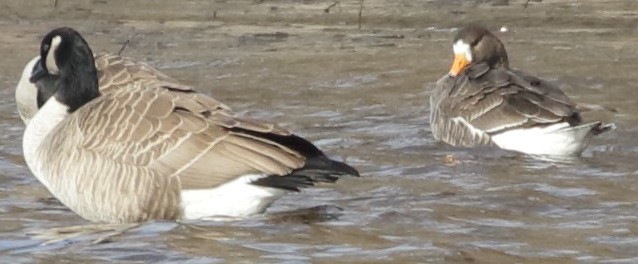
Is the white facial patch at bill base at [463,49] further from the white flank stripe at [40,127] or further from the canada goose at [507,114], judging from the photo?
the white flank stripe at [40,127]

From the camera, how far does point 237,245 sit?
25.8 ft

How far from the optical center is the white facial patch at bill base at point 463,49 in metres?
13.3

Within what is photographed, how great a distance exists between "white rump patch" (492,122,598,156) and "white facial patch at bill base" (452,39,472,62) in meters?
2.17

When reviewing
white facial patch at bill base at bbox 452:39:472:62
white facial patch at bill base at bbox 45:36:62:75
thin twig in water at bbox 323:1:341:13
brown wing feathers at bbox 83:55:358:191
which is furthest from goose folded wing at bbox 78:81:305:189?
thin twig in water at bbox 323:1:341:13

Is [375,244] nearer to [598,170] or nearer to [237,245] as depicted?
[237,245]

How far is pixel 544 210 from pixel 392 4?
10.6 metres

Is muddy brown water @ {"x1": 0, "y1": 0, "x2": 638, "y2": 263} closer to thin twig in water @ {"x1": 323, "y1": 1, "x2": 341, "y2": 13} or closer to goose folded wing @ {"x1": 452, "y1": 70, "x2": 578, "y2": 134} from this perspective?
thin twig in water @ {"x1": 323, "y1": 1, "x2": 341, "y2": 13}

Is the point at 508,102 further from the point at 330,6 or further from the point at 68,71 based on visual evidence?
the point at 330,6

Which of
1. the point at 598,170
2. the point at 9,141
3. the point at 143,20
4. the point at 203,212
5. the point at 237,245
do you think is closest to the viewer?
the point at 237,245

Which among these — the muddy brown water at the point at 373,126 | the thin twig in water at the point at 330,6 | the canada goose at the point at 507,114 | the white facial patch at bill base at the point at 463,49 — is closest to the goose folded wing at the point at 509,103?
the canada goose at the point at 507,114

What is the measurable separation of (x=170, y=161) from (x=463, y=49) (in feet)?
18.0

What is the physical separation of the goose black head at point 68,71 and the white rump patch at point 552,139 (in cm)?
344

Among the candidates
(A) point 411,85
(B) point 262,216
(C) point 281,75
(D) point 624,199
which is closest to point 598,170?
(D) point 624,199

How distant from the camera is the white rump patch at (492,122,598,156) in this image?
35.7 ft
